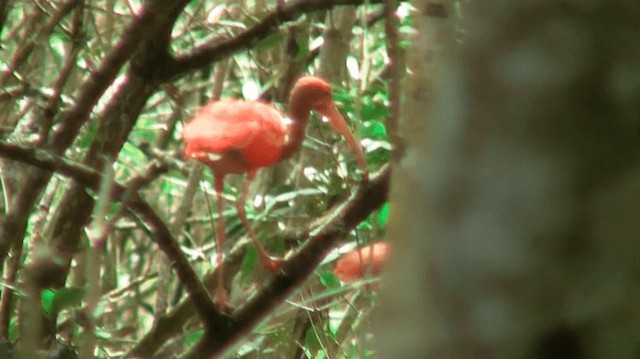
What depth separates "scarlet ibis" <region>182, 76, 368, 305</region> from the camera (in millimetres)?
1242

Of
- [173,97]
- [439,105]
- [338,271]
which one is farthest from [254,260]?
[439,105]

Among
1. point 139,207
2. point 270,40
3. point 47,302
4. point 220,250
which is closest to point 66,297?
point 47,302

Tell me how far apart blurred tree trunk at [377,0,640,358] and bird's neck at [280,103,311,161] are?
101 cm

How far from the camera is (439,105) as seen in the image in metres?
0.29

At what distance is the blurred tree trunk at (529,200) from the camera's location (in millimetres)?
264

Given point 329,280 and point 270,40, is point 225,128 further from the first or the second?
point 329,280

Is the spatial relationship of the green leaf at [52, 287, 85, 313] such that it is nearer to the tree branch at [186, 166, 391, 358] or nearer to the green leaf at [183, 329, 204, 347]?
the tree branch at [186, 166, 391, 358]

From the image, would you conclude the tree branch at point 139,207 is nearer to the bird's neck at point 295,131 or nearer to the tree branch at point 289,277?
the tree branch at point 289,277

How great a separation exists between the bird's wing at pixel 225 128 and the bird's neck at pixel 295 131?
4 centimetres

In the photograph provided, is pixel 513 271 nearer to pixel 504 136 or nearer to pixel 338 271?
pixel 504 136

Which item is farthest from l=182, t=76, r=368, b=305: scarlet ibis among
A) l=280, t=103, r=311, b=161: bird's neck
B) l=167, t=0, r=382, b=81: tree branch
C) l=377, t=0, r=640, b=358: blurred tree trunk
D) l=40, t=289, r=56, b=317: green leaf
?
l=377, t=0, r=640, b=358: blurred tree trunk

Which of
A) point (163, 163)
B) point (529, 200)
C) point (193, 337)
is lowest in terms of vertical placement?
point (193, 337)

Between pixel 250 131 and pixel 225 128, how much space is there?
5 centimetres

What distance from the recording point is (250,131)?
1.23m
